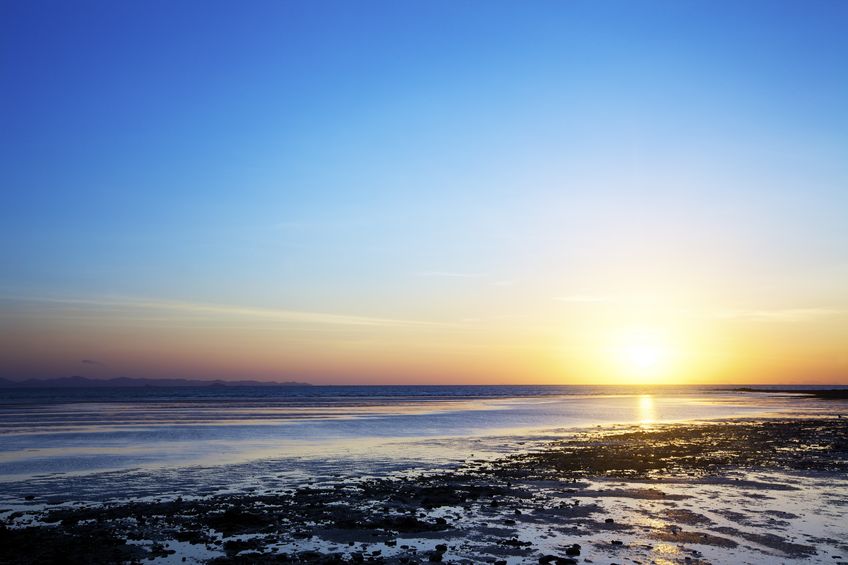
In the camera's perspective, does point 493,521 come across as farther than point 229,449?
No

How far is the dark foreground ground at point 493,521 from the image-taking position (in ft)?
45.5

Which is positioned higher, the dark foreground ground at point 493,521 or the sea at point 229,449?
the dark foreground ground at point 493,521

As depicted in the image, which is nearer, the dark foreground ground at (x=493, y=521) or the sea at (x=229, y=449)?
the dark foreground ground at (x=493, y=521)

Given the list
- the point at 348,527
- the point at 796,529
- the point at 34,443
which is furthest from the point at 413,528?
the point at 34,443

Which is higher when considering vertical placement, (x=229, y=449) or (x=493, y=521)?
(x=493, y=521)

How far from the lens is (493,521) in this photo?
17094 millimetres

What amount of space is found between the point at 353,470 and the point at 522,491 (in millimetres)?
8435

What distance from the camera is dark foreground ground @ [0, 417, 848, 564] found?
13867 mm

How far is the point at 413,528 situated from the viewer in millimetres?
16297

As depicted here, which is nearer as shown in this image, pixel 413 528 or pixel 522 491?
pixel 413 528

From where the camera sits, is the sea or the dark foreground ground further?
the sea

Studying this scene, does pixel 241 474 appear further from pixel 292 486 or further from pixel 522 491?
pixel 522 491

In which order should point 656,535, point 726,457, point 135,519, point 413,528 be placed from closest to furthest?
1. point 656,535
2. point 413,528
3. point 135,519
4. point 726,457

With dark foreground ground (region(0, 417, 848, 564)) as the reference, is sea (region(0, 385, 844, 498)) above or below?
below
